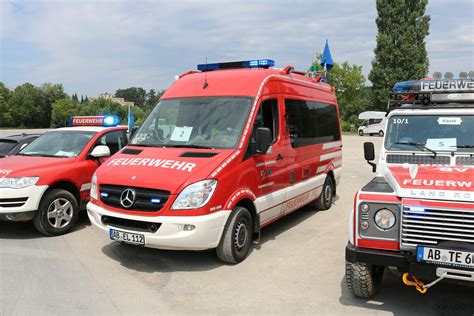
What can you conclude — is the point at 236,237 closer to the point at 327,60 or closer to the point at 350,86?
the point at 327,60

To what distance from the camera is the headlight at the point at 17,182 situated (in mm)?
6166

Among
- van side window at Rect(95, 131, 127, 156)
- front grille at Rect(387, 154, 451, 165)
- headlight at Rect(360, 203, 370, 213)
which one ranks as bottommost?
headlight at Rect(360, 203, 370, 213)

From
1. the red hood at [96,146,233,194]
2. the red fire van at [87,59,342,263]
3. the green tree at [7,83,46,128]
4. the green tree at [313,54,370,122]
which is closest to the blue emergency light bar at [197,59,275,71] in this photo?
the red fire van at [87,59,342,263]

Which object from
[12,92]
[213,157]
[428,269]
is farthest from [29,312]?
[12,92]

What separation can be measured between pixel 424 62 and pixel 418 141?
47.5 m

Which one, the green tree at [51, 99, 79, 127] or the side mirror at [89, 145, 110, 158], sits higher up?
the green tree at [51, 99, 79, 127]

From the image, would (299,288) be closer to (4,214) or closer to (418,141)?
(418,141)

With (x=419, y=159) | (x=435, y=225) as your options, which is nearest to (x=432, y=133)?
(x=419, y=159)

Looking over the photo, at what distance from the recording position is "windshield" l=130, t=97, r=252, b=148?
5.57 m

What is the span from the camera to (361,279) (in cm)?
397

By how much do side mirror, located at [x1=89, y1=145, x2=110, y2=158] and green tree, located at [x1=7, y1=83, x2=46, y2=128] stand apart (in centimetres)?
8228

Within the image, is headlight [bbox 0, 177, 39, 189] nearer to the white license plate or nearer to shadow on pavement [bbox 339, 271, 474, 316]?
shadow on pavement [bbox 339, 271, 474, 316]

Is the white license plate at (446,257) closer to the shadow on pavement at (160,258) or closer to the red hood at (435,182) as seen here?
the red hood at (435,182)

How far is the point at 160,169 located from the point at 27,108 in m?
85.7
